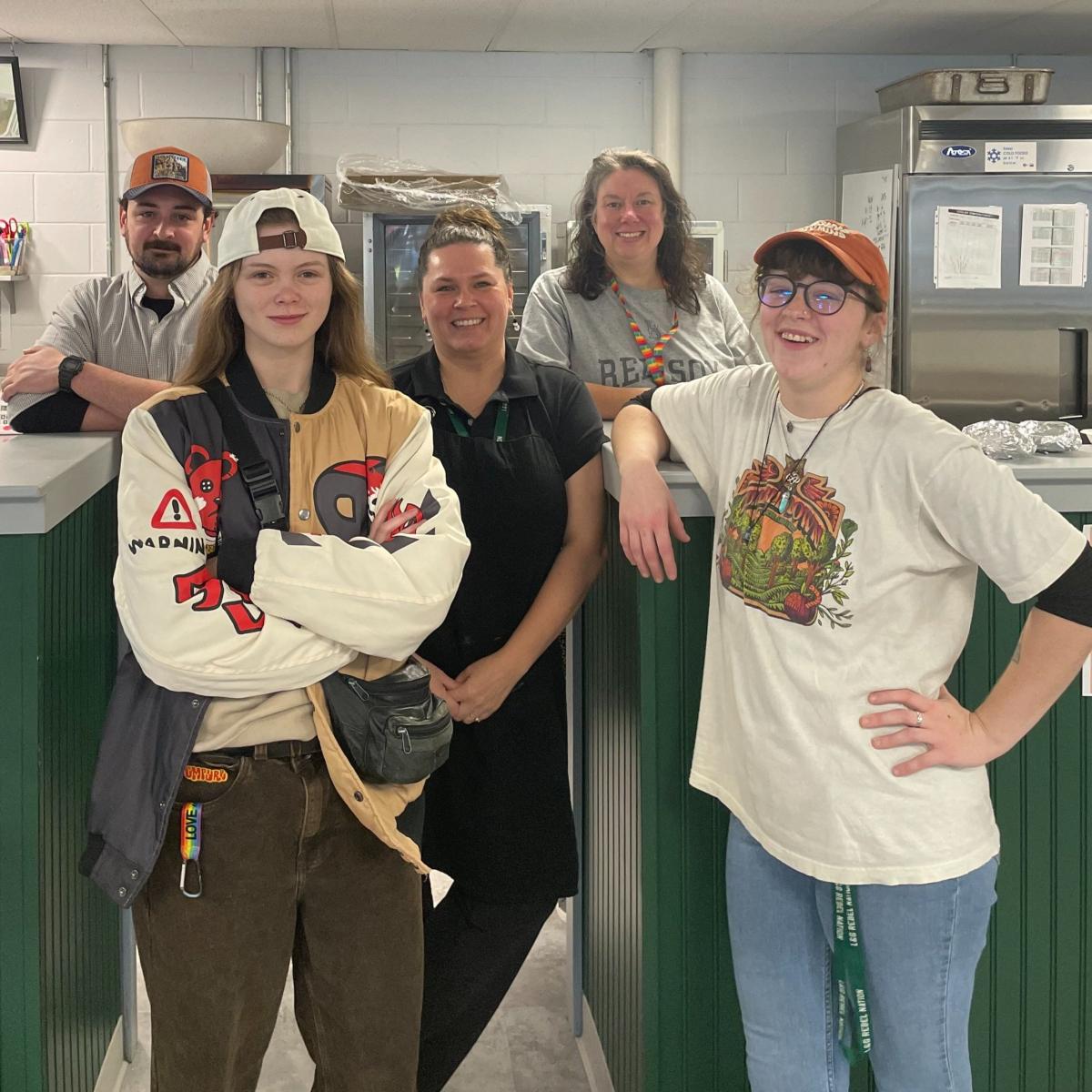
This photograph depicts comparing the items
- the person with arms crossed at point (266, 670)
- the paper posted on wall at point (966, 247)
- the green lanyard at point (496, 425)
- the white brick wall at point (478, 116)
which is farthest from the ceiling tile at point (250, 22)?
the person with arms crossed at point (266, 670)

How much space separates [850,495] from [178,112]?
4.60 metres

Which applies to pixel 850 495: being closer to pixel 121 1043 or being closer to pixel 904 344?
pixel 121 1043

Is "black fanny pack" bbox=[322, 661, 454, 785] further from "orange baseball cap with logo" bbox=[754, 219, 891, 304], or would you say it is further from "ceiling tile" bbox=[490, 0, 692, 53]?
"ceiling tile" bbox=[490, 0, 692, 53]

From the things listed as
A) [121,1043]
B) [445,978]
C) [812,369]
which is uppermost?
[812,369]

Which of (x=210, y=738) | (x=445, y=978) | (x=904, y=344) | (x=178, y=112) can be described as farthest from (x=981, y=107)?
(x=210, y=738)

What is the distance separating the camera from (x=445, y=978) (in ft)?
7.88

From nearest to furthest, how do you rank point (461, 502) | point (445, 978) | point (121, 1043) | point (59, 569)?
point (59, 569)
point (461, 502)
point (445, 978)
point (121, 1043)

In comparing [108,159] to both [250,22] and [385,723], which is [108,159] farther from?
[385,723]

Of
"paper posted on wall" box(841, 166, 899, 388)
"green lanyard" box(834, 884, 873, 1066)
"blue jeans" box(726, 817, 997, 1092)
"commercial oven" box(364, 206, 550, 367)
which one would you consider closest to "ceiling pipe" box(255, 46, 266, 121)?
"commercial oven" box(364, 206, 550, 367)

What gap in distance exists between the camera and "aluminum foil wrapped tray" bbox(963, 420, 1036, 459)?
1.90 meters

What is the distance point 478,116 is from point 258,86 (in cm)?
92

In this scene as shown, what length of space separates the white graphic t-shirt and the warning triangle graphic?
2.35 ft

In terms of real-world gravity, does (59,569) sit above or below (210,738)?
above

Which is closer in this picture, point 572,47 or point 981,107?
point 981,107
